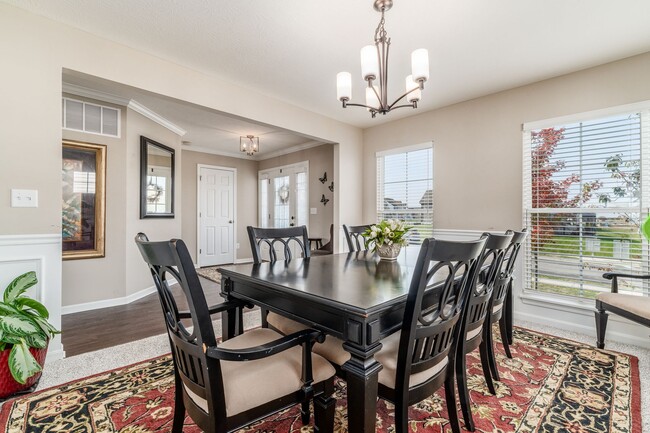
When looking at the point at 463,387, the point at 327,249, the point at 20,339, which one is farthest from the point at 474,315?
the point at 327,249

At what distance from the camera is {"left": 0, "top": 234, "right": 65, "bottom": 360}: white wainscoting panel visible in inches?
81.4

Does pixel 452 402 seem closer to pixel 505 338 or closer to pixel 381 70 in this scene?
pixel 505 338

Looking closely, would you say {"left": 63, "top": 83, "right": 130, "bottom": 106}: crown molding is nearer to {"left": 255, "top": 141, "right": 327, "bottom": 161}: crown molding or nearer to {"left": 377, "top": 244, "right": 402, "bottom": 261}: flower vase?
{"left": 255, "top": 141, "right": 327, "bottom": 161}: crown molding

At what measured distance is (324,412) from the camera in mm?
1256

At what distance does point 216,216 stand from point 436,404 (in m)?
5.76

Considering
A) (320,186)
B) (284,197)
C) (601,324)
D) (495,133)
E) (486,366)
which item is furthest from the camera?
(284,197)

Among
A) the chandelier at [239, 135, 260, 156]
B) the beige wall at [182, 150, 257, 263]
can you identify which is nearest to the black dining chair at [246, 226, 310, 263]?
the chandelier at [239, 135, 260, 156]

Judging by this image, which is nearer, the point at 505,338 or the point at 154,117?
the point at 505,338

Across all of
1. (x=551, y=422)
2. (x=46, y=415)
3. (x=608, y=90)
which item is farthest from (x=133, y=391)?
(x=608, y=90)

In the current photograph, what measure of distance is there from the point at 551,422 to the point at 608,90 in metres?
2.99

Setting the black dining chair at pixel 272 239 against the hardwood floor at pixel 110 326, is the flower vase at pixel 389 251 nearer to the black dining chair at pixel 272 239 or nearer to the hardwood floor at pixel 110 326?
the black dining chair at pixel 272 239

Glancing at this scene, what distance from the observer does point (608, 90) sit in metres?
2.84

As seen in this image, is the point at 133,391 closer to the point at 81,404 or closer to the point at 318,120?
the point at 81,404

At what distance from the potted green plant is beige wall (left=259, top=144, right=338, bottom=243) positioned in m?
4.08
